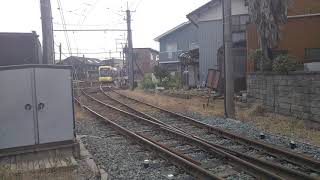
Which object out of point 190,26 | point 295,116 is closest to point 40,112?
point 295,116

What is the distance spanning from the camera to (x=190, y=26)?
156 ft

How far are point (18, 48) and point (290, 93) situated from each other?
29.4ft

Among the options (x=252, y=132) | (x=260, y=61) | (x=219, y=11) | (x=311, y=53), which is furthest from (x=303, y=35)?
(x=219, y=11)

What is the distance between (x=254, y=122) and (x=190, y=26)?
109 feet

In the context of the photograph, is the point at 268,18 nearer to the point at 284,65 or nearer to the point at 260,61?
the point at 260,61

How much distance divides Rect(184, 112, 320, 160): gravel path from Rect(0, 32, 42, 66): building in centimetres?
629

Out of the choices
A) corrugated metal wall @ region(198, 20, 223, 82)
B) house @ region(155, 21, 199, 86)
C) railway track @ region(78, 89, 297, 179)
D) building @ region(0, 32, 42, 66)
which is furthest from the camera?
house @ region(155, 21, 199, 86)

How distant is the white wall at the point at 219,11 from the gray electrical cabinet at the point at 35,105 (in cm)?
2178

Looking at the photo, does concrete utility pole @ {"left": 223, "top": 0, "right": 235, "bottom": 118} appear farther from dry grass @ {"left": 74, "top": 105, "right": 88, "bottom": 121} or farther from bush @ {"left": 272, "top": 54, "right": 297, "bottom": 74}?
dry grass @ {"left": 74, "top": 105, "right": 88, "bottom": 121}

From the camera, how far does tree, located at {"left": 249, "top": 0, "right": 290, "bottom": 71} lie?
62.1ft

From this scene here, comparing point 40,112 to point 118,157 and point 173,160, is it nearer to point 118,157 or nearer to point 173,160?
point 118,157

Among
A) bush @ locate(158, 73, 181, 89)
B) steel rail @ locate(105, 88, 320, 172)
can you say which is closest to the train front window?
bush @ locate(158, 73, 181, 89)

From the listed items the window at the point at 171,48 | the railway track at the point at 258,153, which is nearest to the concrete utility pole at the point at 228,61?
the railway track at the point at 258,153

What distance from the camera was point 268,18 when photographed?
18969mm
